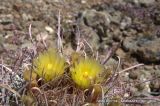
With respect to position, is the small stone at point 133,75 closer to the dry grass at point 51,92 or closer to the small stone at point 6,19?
the small stone at point 6,19

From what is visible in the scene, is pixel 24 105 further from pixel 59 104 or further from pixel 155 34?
pixel 155 34

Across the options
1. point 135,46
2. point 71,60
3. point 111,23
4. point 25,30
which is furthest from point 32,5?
point 71,60

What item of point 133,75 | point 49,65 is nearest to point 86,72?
point 49,65

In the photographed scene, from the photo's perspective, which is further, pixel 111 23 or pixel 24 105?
pixel 111 23

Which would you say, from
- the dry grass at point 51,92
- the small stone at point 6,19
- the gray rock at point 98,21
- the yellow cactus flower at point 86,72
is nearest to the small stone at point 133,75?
the gray rock at point 98,21

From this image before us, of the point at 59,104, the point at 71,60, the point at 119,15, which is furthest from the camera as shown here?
the point at 119,15

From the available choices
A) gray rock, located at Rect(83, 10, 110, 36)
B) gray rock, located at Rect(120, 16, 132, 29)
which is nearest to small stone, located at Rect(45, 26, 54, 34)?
gray rock, located at Rect(83, 10, 110, 36)
